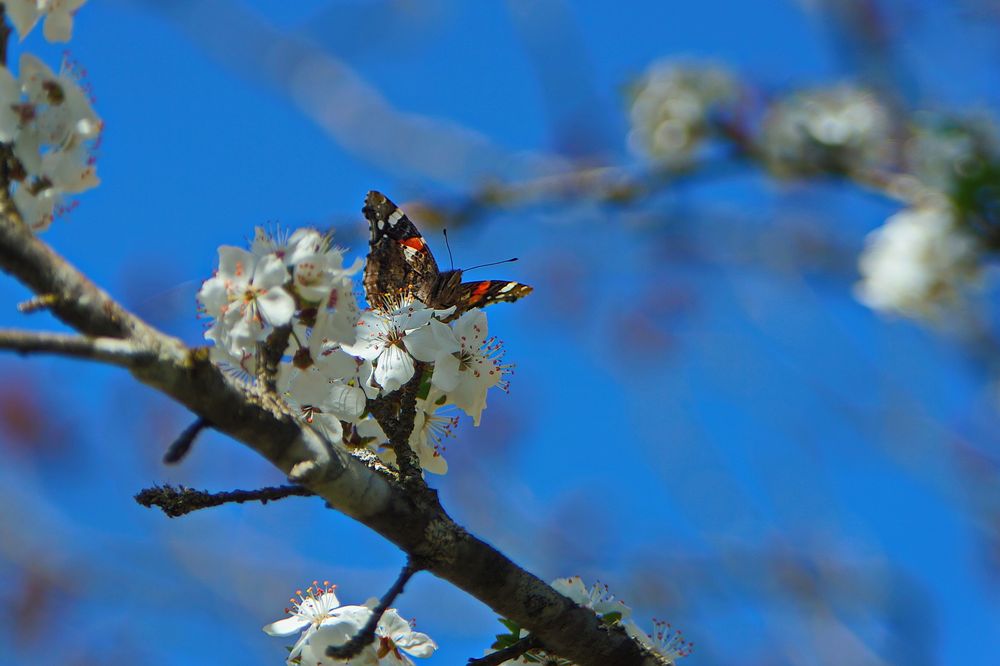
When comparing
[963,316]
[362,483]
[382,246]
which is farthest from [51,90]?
[963,316]

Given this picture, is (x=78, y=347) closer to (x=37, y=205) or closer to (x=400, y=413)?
(x=37, y=205)

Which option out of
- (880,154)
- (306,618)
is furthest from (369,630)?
(880,154)

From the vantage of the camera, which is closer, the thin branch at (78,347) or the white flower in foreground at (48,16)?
the thin branch at (78,347)

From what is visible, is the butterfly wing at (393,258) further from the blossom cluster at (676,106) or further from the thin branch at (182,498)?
the blossom cluster at (676,106)

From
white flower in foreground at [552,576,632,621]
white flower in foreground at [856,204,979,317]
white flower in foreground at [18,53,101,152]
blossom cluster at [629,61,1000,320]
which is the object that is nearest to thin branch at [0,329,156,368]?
white flower in foreground at [18,53,101,152]

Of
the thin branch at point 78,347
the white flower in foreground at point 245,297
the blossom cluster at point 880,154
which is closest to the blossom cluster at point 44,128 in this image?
the white flower in foreground at point 245,297
